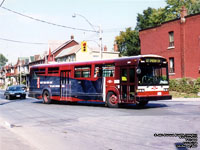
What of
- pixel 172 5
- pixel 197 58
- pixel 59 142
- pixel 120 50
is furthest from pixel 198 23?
pixel 120 50

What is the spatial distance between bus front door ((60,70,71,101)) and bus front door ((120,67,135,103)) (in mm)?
5005

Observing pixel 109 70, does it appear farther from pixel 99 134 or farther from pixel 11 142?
pixel 11 142

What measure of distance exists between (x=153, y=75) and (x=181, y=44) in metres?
19.1

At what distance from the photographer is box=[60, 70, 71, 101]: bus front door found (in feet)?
64.9

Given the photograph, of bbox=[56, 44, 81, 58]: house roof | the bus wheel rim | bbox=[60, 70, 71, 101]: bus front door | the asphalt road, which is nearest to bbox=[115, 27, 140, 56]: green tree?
bbox=[56, 44, 81, 58]: house roof

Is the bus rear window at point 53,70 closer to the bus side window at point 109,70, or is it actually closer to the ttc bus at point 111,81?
the ttc bus at point 111,81

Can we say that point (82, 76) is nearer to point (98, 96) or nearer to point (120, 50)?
point (98, 96)

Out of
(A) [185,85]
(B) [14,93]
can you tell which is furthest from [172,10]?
(B) [14,93]

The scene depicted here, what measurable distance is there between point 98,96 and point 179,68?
18697 millimetres

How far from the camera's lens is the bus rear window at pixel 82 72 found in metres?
18.4

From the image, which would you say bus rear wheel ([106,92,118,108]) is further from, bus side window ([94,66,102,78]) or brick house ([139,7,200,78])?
brick house ([139,7,200,78])

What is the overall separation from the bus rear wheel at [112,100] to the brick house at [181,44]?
1790 cm

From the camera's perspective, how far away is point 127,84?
15.8 m

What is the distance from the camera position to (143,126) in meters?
10.0
